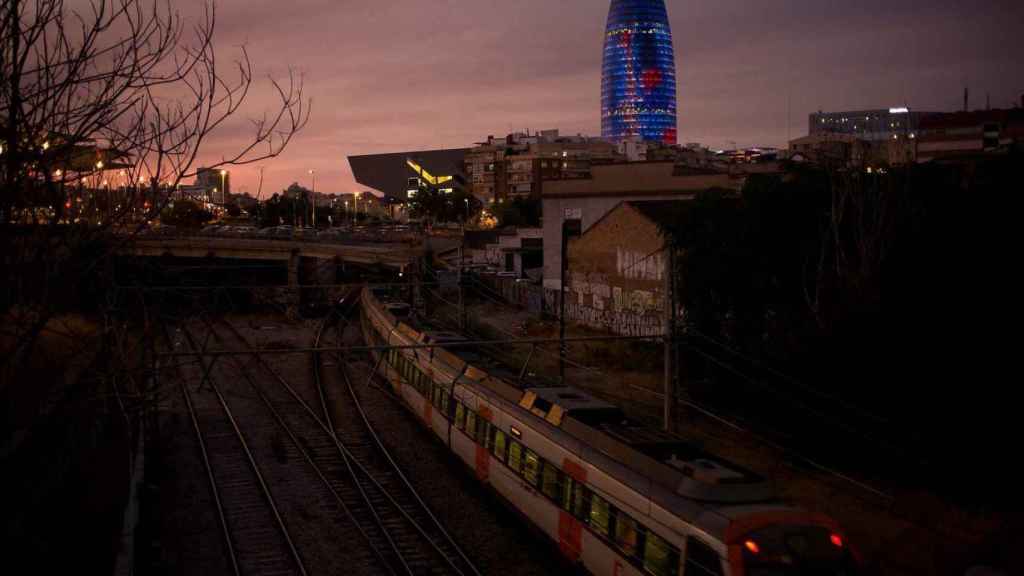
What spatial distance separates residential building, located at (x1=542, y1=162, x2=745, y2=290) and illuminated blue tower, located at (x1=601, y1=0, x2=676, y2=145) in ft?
465

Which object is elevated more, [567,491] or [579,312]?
[579,312]

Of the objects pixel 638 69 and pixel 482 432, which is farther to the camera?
pixel 638 69

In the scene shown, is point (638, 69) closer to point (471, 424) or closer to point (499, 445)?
point (471, 424)

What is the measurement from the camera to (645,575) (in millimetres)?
9719

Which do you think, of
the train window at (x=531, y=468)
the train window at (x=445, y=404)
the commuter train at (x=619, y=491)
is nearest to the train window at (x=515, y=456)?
the commuter train at (x=619, y=491)


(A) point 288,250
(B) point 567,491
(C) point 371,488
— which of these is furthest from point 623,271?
(A) point 288,250

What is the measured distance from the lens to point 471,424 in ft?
52.5

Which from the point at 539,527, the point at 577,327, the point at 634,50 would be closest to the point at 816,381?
the point at 539,527

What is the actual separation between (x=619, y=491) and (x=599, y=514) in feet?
2.26

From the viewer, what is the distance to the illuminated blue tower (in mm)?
186375

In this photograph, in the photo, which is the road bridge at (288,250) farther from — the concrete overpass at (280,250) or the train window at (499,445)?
the train window at (499,445)

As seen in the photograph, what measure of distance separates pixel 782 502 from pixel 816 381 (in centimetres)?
1049

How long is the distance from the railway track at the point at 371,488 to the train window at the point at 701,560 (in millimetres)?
4060

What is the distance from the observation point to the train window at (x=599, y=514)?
1068 cm
